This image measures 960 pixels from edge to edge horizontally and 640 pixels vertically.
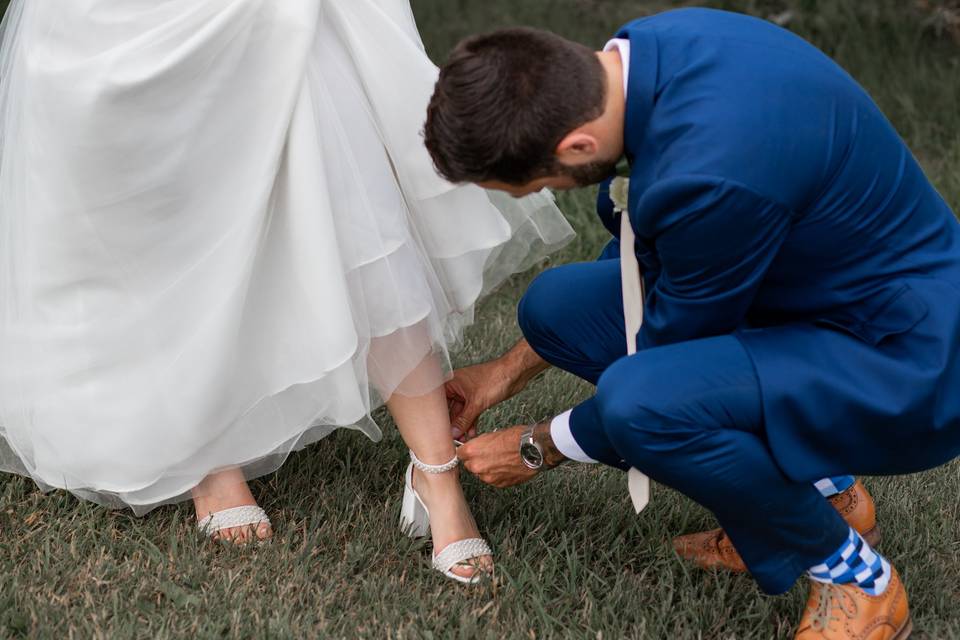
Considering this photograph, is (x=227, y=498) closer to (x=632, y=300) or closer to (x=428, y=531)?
(x=428, y=531)

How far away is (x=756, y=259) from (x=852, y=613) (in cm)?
69

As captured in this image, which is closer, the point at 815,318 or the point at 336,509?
the point at 815,318

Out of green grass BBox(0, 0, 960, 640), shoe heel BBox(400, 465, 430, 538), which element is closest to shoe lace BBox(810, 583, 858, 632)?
green grass BBox(0, 0, 960, 640)

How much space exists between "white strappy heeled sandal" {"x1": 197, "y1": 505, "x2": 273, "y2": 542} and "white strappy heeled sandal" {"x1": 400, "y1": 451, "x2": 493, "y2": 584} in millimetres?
296

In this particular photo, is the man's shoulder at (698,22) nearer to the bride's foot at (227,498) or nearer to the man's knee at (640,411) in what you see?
the man's knee at (640,411)

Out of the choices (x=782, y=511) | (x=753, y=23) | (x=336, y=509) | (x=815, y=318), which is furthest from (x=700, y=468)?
(x=336, y=509)

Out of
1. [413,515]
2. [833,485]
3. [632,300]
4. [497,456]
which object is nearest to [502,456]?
[497,456]

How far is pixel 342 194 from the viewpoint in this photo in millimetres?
2564

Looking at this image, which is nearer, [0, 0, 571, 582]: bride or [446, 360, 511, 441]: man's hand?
[0, 0, 571, 582]: bride

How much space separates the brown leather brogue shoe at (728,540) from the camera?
2.70m

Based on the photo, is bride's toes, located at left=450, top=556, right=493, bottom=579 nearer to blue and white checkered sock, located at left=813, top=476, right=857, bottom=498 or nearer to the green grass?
the green grass

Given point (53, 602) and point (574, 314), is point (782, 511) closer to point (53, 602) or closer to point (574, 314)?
point (574, 314)

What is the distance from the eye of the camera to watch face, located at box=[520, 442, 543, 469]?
263cm

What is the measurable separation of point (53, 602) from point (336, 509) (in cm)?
64
